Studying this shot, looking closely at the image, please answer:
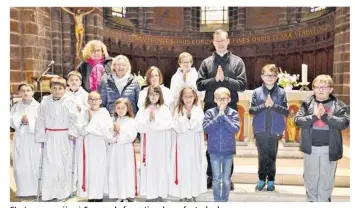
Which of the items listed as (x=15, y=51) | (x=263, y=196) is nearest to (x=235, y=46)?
(x=15, y=51)

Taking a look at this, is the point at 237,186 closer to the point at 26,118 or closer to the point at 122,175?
the point at 122,175

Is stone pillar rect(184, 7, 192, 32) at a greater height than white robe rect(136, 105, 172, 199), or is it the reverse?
stone pillar rect(184, 7, 192, 32)

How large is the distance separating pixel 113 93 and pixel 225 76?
3.85ft

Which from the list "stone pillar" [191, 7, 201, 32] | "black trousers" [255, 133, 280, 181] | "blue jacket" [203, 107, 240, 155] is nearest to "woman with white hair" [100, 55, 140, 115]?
"blue jacket" [203, 107, 240, 155]

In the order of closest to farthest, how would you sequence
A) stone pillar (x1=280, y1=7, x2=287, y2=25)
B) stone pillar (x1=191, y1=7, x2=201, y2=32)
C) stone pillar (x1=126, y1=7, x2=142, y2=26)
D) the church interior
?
the church interior < stone pillar (x1=280, y1=7, x2=287, y2=25) < stone pillar (x1=126, y1=7, x2=142, y2=26) < stone pillar (x1=191, y1=7, x2=201, y2=32)

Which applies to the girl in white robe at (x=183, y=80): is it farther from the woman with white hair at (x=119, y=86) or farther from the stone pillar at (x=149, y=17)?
the stone pillar at (x=149, y=17)

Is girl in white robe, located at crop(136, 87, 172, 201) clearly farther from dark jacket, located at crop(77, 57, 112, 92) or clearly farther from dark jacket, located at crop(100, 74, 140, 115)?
dark jacket, located at crop(77, 57, 112, 92)

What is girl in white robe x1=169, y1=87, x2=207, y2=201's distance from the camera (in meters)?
3.58

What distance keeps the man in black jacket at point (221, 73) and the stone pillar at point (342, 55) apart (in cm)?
385

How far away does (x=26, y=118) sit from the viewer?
385cm

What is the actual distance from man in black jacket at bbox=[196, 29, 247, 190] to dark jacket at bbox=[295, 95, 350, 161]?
26.5 inches

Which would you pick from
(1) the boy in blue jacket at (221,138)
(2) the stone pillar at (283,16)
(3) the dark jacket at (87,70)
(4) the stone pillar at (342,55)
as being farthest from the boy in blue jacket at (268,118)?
(2) the stone pillar at (283,16)

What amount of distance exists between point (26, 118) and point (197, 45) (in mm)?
7971

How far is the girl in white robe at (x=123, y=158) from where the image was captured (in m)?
3.57
